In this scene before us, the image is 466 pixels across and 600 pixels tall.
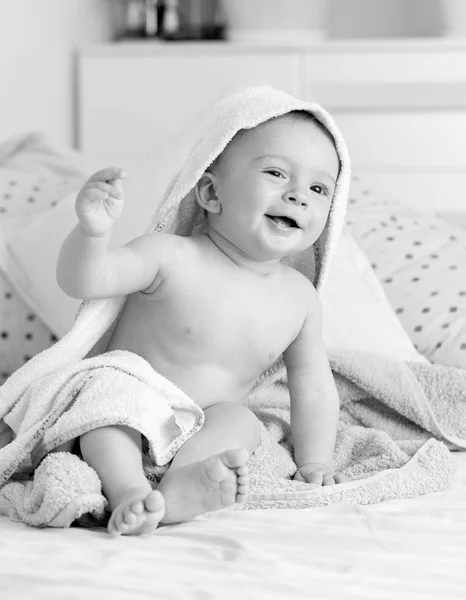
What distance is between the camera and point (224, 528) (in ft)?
3.14

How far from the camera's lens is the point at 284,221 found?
3.91 feet

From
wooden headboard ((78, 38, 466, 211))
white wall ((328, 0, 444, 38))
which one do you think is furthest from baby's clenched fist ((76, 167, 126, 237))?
white wall ((328, 0, 444, 38))

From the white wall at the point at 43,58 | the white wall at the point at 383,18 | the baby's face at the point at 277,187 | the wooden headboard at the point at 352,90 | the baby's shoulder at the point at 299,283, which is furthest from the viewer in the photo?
the white wall at the point at 383,18

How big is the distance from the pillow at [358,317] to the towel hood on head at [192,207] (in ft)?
0.68

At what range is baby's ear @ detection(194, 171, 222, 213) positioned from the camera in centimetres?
124

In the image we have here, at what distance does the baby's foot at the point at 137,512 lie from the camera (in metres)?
0.89

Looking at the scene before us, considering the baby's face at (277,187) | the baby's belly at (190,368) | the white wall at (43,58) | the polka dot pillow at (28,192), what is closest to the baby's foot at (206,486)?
the baby's belly at (190,368)

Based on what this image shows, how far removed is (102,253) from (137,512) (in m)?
0.28

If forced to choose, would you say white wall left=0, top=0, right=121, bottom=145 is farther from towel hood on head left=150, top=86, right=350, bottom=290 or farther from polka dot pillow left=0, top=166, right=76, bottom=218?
towel hood on head left=150, top=86, right=350, bottom=290

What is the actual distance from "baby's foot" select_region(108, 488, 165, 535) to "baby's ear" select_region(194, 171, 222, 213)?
44cm

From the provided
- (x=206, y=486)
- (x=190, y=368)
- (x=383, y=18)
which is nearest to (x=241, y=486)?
(x=206, y=486)

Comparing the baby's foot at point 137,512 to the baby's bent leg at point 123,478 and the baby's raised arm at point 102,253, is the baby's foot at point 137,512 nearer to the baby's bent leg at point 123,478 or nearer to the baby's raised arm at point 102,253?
the baby's bent leg at point 123,478

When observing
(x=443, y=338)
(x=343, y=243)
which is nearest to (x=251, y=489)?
(x=443, y=338)

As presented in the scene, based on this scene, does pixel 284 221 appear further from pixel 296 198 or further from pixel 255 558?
pixel 255 558
